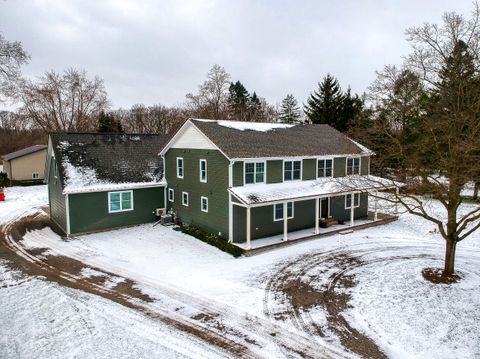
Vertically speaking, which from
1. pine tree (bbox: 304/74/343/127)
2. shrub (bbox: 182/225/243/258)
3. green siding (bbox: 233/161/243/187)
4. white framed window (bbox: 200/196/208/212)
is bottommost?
shrub (bbox: 182/225/243/258)

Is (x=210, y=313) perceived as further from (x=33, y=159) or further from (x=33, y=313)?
(x=33, y=159)

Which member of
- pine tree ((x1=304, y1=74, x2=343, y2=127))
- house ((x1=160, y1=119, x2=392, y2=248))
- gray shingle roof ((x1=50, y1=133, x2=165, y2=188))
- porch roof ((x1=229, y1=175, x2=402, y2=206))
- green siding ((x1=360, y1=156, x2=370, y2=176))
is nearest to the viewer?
porch roof ((x1=229, y1=175, x2=402, y2=206))

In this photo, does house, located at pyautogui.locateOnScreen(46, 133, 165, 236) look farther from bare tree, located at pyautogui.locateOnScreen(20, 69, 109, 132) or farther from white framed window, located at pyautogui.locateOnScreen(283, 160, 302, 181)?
bare tree, located at pyautogui.locateOnScreen(20, 69, 109, 132)

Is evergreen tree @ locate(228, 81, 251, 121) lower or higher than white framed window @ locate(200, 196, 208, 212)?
higher

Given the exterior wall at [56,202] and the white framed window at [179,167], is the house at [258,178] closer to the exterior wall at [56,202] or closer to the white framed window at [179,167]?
the white framed window at [179,167]

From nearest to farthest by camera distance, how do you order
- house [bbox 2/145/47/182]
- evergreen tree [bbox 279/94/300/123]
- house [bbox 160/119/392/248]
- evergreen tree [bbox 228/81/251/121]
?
house [bbox 160/119/392/248] < house [bbox 2/145/47/182] < evergreen tree [bbox 228/81/251/121] < evergreen tree [bbox 279/94/300/123]

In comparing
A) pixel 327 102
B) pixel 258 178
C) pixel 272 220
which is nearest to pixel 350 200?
pixel 272 220

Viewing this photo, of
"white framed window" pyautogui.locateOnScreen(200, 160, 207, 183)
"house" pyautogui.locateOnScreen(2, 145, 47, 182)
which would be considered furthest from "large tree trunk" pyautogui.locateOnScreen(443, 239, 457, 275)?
"house" pyautogui.locateOnScreen(2, 145, 47, 182)
